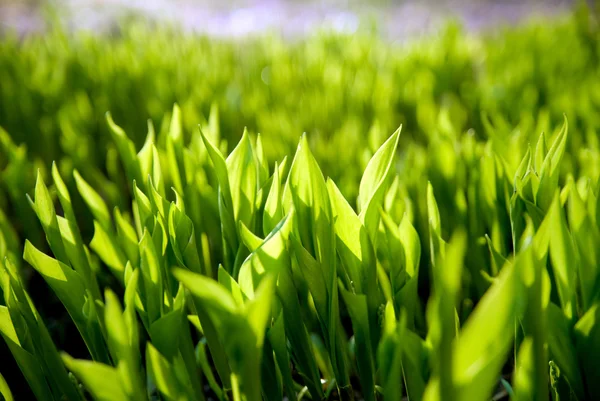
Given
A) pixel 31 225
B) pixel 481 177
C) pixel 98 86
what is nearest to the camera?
pixel 481 177

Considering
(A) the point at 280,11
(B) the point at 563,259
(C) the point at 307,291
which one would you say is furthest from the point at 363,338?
(A) the point at 280,11

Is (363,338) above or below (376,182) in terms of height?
below

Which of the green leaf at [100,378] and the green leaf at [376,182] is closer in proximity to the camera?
the green leaf at [100,378]

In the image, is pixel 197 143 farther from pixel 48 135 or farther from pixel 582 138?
pixel 582 138

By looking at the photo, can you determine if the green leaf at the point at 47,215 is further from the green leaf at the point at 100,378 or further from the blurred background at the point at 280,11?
the blurred background at the point at 280,11

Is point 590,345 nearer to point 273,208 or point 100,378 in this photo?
point 273,208

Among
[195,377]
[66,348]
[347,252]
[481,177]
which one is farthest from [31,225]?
[481,177]

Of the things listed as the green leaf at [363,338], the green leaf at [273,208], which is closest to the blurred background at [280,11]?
the green leaf at [273,208]

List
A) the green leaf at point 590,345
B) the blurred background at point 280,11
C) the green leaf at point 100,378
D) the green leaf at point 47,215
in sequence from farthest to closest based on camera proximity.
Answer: the blurred background at point 280,11 → the green leaf at point 47,215 → the green leaf at point 590,345 → the green leaf at point 100,378

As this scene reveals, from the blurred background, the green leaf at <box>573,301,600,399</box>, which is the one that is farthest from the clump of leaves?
the blurred background
